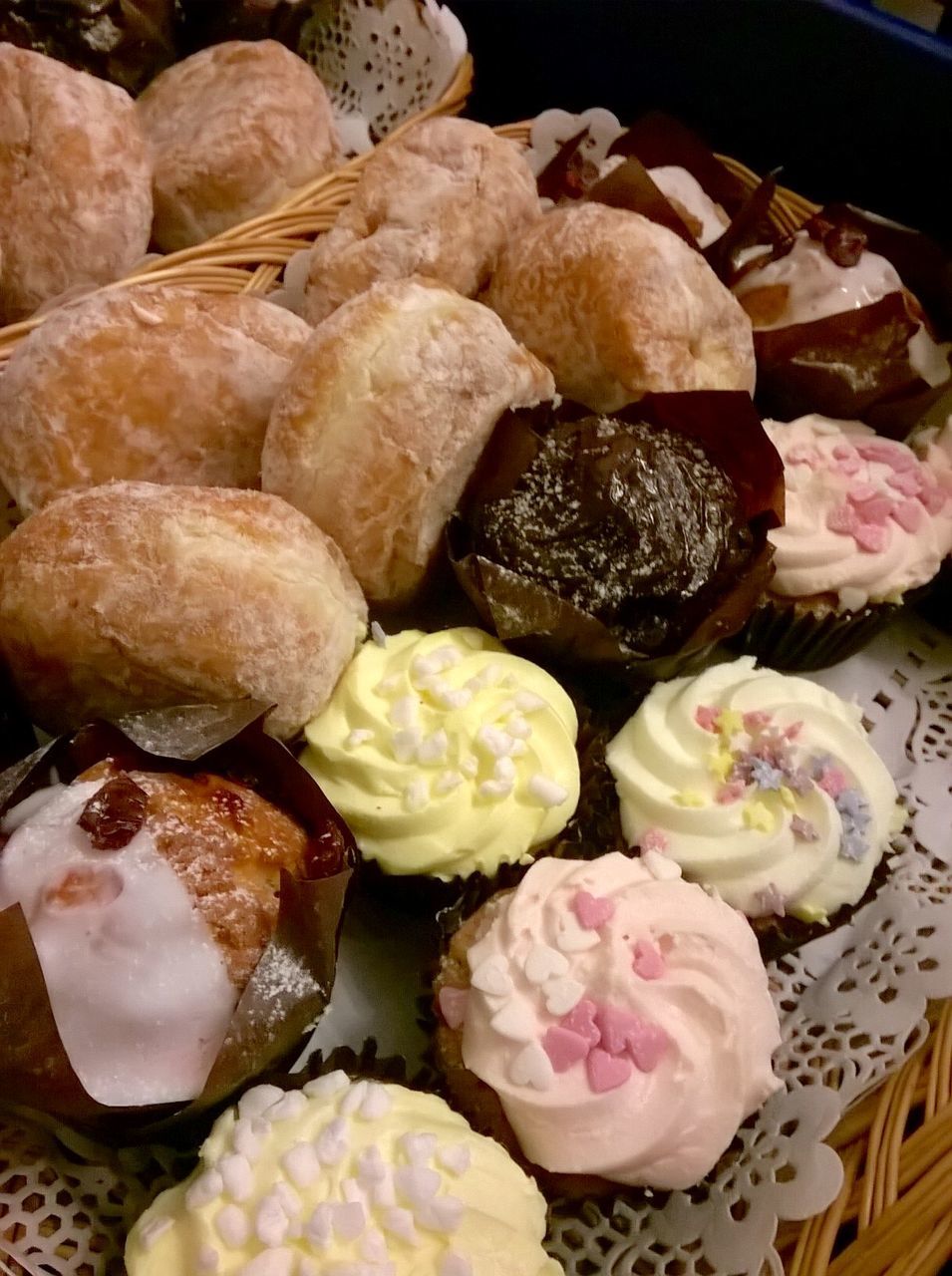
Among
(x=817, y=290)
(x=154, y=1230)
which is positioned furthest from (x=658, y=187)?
(x=154, y=1230)

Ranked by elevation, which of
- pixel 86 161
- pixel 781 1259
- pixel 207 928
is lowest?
pixel 781 1259

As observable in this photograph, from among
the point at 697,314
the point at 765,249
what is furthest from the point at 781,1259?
the point at 765,249

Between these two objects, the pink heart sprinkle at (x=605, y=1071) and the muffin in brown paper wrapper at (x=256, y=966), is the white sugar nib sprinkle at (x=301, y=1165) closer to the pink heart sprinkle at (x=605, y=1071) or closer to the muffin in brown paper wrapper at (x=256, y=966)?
the muffin in brown paper wrapper at (x=256, y=966)

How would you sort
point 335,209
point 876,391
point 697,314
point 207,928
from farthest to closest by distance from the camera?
1. point 335,209
2. point 876,391
3. point 697,314
4. point 207,928

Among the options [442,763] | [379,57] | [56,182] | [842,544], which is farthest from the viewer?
[379,57]

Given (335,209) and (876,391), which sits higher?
(876,391)

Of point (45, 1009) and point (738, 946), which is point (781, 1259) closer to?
point (738, 946)

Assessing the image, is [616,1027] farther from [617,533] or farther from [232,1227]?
[617,533]
